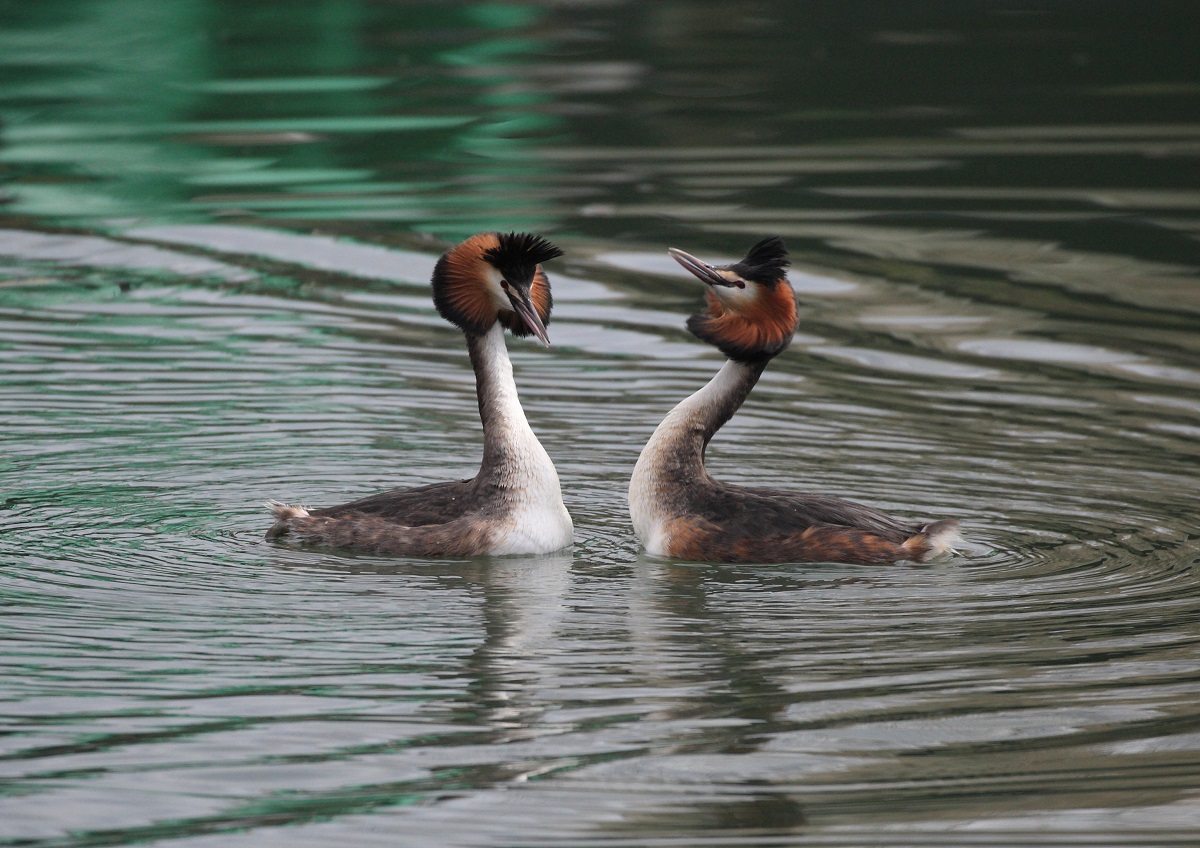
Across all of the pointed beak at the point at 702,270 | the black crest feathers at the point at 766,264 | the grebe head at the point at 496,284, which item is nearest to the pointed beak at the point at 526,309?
the grebe head at the point at 496,284

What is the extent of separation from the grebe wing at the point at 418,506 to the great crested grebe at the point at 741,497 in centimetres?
84

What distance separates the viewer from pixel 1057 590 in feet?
27.0

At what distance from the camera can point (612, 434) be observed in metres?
11.4

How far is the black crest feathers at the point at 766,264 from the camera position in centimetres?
918

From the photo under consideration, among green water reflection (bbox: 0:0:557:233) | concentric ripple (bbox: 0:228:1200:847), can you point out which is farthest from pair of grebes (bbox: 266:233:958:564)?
green water reflection (bbox: 0:0:557:233)

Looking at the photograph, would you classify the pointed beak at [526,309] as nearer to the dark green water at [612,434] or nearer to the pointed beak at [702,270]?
the pointed beak at [702,270]

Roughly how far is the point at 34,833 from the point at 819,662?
9.45 ft

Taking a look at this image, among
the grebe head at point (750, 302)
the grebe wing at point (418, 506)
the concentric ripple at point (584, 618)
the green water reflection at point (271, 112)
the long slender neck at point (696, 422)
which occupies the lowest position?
the concentric ripple at point (584, 618)

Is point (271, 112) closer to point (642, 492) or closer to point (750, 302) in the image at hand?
point (750, 302)

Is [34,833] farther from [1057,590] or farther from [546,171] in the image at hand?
[546,171]

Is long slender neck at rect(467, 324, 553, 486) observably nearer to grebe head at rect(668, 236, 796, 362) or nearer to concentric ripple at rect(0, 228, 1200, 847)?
concentric ripple at rect(0, 228, 1200, 847)

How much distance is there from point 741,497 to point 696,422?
59cm

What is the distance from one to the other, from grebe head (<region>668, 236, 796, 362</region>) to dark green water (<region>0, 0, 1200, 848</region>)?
1.09 m

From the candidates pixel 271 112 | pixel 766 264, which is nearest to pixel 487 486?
pixel 766 264
